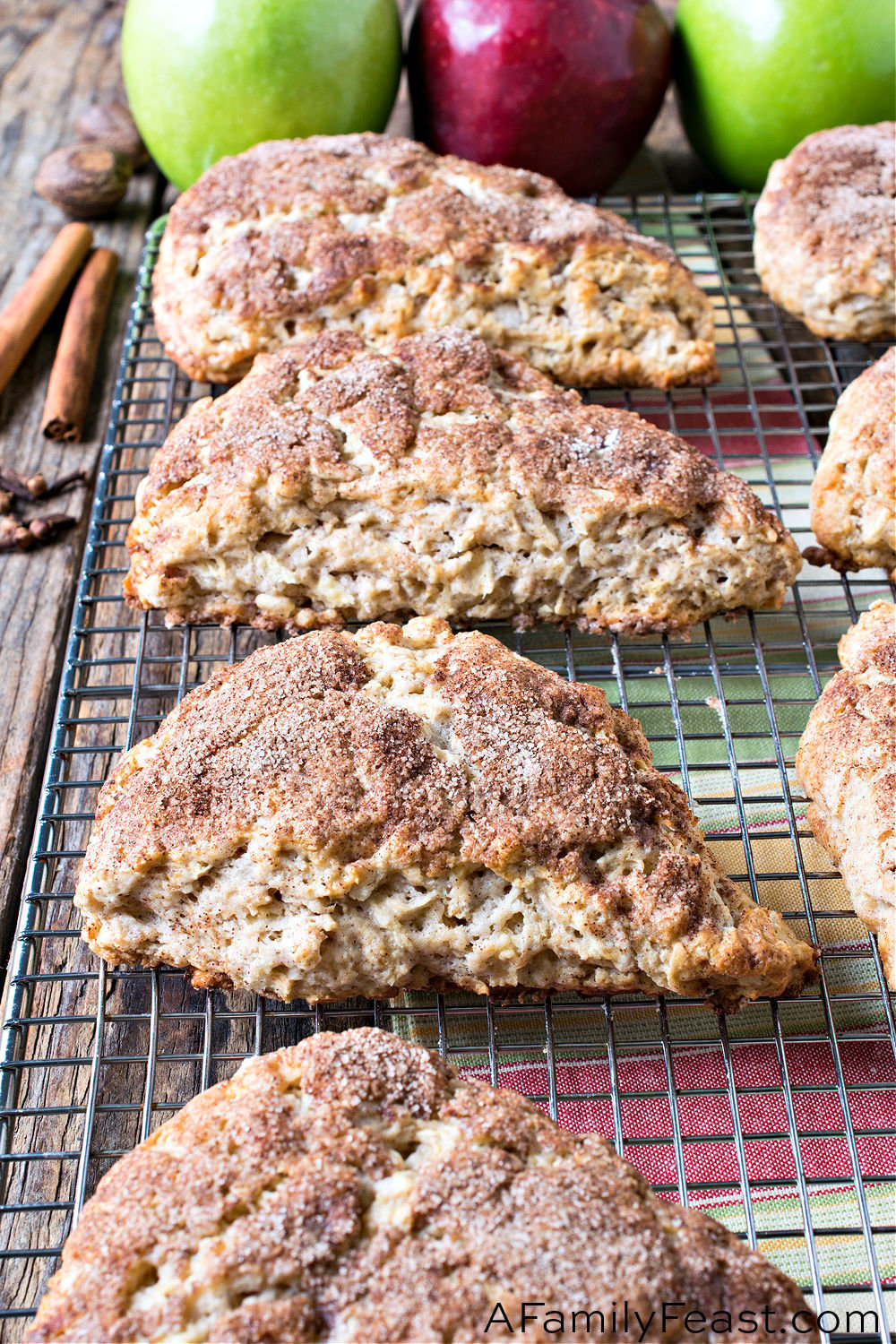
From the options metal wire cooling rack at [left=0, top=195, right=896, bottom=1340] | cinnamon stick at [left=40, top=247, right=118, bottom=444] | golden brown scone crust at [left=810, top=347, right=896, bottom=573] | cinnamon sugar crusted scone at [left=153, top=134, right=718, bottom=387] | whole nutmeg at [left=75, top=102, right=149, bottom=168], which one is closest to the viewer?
metal wire cooling rack at [left=0, top=195, right=896, bottom=1340]

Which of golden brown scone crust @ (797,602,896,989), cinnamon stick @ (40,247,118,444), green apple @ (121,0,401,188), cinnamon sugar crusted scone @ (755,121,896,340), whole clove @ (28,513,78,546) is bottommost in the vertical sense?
golden brown scone crust @ (797,602,896,989)

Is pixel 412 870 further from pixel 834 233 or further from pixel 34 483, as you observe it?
pixel 834 233

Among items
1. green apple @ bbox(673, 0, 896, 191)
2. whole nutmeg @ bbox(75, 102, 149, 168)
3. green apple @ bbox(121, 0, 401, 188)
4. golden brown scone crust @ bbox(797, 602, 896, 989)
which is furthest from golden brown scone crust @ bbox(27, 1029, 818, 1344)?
whole nutmeg @ bbox(75, 102, 149, 168)

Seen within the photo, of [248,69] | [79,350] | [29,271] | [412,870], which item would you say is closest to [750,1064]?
[412,870]

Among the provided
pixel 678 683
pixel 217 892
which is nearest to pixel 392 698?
pixel 217 892

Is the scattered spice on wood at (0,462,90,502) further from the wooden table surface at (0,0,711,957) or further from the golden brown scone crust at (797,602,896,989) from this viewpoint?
the golden brown scone crust at (797,602,896,989)

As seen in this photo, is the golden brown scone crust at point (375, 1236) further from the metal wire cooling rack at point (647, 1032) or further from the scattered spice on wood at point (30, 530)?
the scattered spice on wood at point (30, 530)

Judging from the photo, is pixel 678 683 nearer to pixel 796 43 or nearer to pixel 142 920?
pixel 142 920
